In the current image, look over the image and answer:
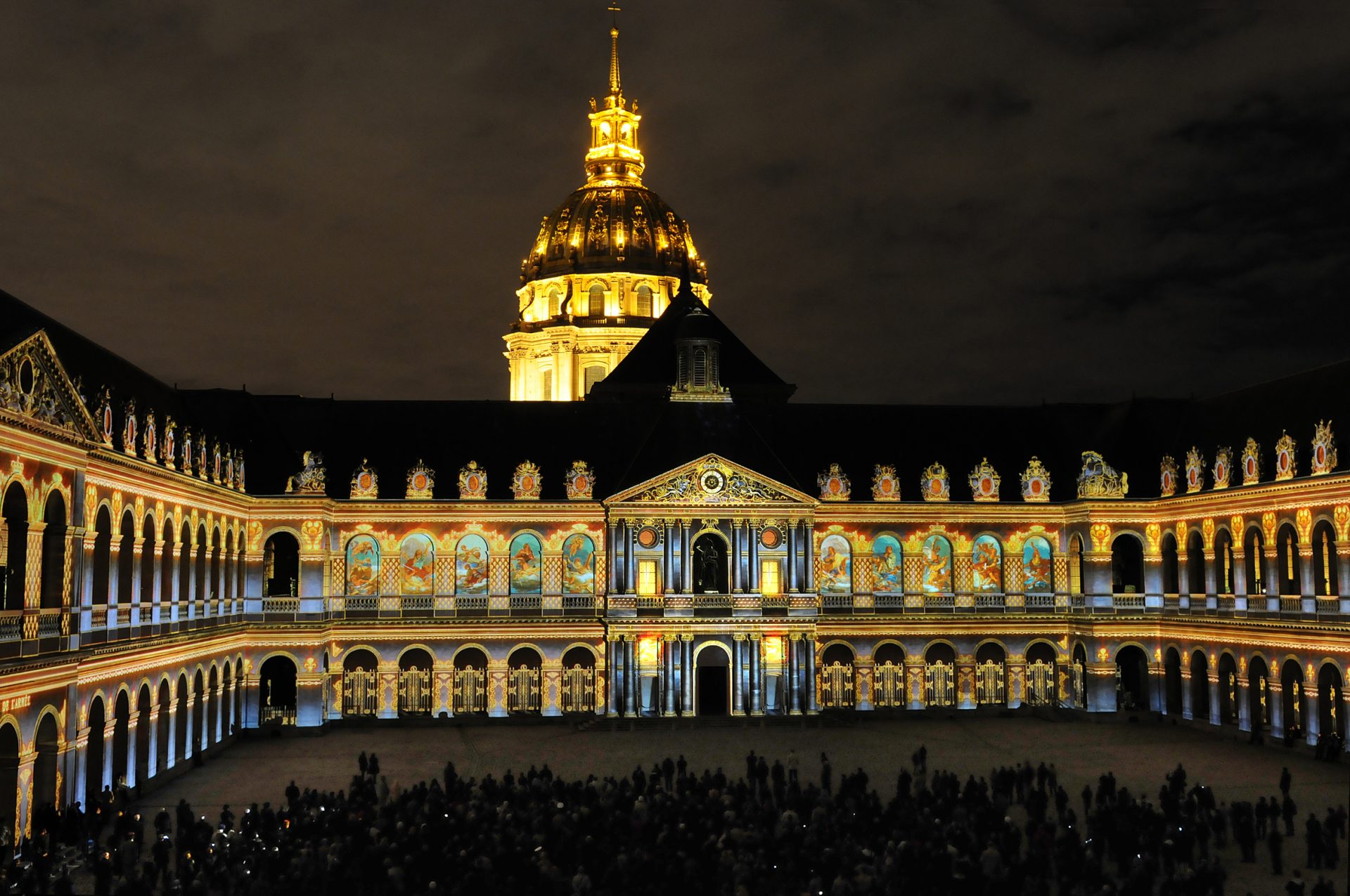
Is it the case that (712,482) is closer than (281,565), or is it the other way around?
(712,482)

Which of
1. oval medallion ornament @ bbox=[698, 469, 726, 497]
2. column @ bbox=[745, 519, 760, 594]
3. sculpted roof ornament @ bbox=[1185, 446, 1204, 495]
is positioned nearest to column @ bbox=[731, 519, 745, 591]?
column @ bbox=[745, 519, 760, 594]

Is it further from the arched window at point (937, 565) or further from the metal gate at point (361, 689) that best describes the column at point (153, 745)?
the arched window at point (937, 565)

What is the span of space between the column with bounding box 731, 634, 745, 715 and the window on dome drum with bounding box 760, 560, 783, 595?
2.89 metres

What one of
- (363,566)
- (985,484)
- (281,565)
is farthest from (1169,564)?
(281,565)

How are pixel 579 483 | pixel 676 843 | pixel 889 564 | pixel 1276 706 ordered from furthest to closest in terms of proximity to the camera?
pixel 889 564 < pixel 579 483 < pixel 1276 706 < pixel 676 843

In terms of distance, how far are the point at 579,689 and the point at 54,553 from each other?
32847mm

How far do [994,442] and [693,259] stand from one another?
137 ft

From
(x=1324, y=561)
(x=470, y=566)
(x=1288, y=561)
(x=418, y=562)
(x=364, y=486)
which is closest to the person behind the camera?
(x=1324, y=561)

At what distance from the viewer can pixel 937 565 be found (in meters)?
70.4

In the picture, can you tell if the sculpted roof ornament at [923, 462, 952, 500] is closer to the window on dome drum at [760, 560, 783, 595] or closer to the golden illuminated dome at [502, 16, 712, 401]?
the window on dome drum at [760, 560, 783, 595]

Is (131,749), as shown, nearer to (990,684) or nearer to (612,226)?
(990,684)

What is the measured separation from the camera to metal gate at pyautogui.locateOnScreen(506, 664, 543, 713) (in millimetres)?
67500

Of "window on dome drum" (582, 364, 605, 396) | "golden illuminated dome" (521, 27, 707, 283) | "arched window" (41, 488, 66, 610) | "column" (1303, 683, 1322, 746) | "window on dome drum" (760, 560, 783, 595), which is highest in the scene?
"golden illuminated dome" (521, 27, 707, 283)

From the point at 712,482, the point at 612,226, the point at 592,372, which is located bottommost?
the point at 712,482
